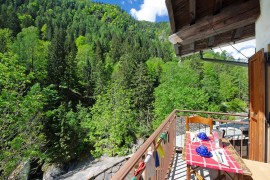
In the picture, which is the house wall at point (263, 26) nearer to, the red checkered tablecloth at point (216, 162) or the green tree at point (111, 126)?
the red checkered tablecloth at point (216, 162)

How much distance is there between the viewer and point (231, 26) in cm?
314

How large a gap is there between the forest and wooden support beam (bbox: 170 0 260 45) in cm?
226

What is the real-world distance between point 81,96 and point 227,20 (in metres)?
28.4

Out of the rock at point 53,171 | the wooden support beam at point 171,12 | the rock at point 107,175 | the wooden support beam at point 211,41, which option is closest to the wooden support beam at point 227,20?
the wooden support beam at point 171,12

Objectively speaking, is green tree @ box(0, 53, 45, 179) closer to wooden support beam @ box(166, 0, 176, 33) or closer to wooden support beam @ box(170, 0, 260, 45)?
wooden support beam @ box(166, 0, 176, 33)

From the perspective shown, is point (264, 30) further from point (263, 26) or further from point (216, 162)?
point (216, 162)

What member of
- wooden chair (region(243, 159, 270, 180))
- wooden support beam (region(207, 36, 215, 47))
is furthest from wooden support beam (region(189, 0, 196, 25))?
wooden chair (region(243, 159, 270, 180))

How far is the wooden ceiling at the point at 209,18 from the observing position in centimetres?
293

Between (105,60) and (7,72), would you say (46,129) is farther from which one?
(105,60)

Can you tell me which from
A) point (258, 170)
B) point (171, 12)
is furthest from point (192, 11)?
point (258, 170)

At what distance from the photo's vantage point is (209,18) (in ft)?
10.7

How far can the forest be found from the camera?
9.32 m

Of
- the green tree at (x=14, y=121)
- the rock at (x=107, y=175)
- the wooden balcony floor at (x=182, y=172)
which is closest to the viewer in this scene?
the wooden balcony floor at (x=182, y=172)

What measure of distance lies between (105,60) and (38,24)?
2024cm
